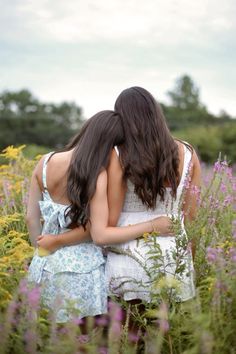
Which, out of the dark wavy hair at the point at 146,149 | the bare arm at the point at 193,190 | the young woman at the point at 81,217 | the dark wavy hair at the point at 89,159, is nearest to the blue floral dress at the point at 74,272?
the young woman at the point at 81,217

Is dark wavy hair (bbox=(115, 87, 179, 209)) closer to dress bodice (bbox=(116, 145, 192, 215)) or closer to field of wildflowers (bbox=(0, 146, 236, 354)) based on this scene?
dress bodice (bbox=(116, 145, 192, 215))

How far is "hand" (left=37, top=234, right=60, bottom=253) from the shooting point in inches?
139

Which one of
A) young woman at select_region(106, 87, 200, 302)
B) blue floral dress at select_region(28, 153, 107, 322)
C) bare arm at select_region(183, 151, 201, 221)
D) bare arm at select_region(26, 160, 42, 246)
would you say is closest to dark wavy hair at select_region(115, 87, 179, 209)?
young woman at select_region(106, 87, 200, 302)

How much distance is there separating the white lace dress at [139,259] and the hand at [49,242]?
309 mm

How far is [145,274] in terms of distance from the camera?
11.4 ft

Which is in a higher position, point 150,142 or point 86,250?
point 150,142

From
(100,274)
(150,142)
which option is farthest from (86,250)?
(150,142)

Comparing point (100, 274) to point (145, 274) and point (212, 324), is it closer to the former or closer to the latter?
point (145, 274)

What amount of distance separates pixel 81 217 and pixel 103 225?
0.20m

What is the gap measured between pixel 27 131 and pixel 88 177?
35250 mm

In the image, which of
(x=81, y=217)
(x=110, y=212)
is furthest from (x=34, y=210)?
(x=110, y=212)

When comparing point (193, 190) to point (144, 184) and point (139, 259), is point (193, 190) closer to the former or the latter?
point (144, 184)

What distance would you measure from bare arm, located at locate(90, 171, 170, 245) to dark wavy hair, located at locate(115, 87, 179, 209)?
0.55 feet

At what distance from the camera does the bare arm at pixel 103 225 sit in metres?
3.34
